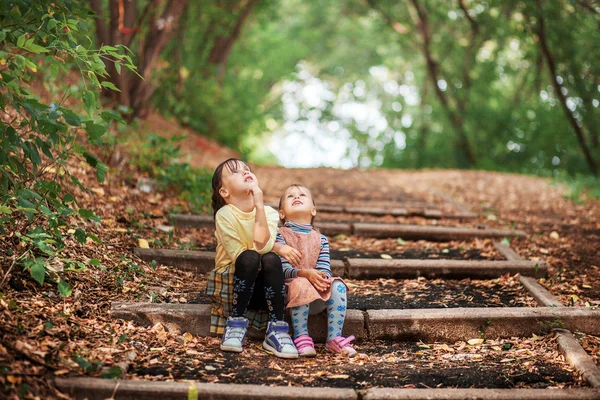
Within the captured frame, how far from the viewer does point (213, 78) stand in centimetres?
1149

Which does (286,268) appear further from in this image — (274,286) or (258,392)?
(258,392)

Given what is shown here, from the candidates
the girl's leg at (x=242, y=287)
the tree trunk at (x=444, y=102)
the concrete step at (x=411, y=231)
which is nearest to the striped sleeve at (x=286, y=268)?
the girl's leg at (x=242, y=287)

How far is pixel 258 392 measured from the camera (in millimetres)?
2729

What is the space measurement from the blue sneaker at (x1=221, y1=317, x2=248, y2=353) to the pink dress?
27cm

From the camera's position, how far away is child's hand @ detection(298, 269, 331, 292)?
341 centimetres

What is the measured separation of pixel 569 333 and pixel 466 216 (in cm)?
299

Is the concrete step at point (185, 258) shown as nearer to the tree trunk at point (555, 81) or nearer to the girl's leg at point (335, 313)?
the girl's leg at point (335, 313)

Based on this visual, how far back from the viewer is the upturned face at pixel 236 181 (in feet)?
11.5

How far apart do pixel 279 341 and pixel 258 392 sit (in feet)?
1.82

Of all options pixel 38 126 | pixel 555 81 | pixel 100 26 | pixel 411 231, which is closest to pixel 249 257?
pixel 38 126

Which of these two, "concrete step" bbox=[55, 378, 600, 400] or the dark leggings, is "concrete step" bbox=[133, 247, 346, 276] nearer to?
the dark leggings

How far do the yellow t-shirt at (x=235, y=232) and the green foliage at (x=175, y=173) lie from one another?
6.83ft

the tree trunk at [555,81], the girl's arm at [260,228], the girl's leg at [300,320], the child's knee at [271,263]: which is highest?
the tree trunk at [555,81]

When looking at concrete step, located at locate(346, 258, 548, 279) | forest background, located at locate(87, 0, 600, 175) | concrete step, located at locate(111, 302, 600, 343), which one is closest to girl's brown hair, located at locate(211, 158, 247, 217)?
concrete step, located at locate(111, 302, 600, 343)
